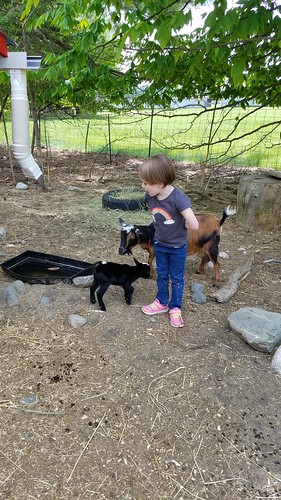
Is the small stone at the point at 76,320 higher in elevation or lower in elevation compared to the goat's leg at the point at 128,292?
lower

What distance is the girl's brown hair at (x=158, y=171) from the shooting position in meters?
2.69

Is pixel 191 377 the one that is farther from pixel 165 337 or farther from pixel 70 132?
pixel 70 132

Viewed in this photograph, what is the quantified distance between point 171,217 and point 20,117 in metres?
1.62

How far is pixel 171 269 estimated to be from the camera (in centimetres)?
321

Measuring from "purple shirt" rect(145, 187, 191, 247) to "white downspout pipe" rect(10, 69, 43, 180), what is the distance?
1.31m

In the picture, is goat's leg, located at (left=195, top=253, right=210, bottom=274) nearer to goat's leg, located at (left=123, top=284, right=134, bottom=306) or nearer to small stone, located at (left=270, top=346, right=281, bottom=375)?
goat's leg, located at (left=123, top=284, right=134, bottom=306)

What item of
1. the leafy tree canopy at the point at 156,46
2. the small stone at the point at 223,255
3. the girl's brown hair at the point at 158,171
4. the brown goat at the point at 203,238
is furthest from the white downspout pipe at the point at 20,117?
the small stone at the point at 223,255

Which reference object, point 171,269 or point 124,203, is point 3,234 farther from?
point 171,269

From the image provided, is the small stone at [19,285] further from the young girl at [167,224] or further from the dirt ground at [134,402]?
the young girl at [167,224]

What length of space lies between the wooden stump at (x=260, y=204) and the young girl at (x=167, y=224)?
316cm

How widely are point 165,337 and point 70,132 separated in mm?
16507

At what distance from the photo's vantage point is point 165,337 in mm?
3037

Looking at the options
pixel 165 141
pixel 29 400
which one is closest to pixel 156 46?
pixel 29 400

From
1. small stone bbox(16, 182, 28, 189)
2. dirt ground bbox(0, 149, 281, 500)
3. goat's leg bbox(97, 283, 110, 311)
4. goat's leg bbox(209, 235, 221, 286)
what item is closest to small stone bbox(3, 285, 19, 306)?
dirt ground bbox(0, 149, 281, 500)
